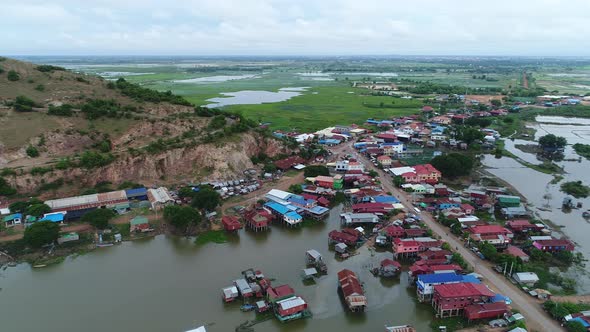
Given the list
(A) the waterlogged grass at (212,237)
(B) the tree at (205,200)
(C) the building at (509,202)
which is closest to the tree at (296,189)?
(B) the tree at (205,200)

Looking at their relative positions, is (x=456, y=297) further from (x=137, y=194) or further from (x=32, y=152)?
(x=32, y=152)

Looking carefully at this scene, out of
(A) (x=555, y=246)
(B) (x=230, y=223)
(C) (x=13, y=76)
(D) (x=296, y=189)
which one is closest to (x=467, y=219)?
(A) (x=555, y=246)

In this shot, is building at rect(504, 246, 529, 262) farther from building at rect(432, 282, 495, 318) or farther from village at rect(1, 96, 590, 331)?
building at rect(432, 282, 495, 318)

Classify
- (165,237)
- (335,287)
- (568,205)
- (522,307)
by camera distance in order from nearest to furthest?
(522,307)
(335,287)
(165,237)
(568,205)

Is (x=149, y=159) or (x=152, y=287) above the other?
(x=149, y=159)

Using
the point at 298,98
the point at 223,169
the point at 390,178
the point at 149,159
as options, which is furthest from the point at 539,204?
the point at 298,98

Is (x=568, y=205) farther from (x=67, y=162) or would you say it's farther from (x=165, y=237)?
(x=67, y=162)
